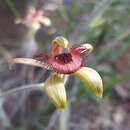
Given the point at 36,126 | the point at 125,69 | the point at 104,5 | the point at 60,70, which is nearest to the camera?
the point at 60,70

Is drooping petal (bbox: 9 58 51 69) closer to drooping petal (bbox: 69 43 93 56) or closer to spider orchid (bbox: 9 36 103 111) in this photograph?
spider orchid (bbox: 9 36 103 111)

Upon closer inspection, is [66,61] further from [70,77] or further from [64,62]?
[70,77]

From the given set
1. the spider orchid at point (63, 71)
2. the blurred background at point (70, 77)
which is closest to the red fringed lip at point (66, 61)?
the spider orchid at point (63, 71)

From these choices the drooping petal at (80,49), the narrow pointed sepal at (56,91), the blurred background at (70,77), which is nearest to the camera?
the narrow pointed sepal at (56,91)

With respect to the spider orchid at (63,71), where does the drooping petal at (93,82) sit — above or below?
below

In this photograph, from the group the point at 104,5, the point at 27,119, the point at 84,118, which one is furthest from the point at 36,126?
the point at 104,5

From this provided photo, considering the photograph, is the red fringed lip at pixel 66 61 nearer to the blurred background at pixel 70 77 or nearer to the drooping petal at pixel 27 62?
the drooping petal at pixel 27 62

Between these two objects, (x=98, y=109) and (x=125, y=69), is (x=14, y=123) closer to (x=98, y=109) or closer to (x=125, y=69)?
(x=98, y=109)
